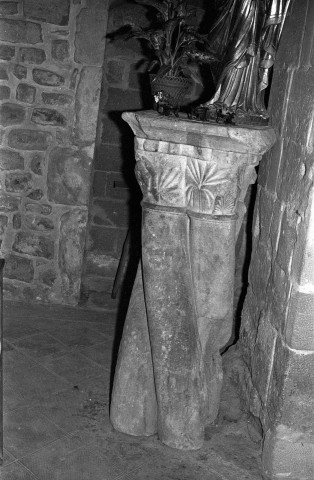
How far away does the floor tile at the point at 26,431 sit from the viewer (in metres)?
3.01

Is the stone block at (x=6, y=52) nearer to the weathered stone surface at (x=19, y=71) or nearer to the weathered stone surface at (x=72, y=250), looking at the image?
the weathered stone surface at (x=19, y=71)

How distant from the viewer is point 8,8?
175 inches

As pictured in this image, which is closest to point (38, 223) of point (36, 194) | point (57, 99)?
point (36, 194)

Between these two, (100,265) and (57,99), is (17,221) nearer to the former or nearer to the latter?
(100,265)

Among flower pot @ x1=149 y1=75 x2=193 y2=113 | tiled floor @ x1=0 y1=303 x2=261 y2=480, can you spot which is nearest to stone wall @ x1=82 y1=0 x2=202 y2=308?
tiled floor @ x1=0 y1=303 x2=261 y2=480

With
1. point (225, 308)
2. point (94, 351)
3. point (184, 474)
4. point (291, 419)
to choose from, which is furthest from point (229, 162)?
point (94, 351)

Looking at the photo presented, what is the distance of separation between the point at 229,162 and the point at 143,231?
1.72 feet

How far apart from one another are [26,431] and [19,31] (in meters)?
2.83

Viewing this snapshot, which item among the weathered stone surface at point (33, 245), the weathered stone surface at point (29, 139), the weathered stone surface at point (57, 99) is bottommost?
the weathered stone surface at point (33, 245)

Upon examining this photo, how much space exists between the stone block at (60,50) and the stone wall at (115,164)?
38 centimetres

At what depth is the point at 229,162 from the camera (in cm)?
269

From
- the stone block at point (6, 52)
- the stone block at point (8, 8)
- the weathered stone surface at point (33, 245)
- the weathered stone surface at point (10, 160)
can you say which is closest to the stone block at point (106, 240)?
the weathered stone surface at point (33, 245)

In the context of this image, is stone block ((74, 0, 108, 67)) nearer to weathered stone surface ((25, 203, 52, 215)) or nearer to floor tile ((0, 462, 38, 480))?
weathered stone surface ((25, 203, 52, 215))

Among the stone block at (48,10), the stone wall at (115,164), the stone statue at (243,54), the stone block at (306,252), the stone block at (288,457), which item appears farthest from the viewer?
the stone wall at (115,164)
